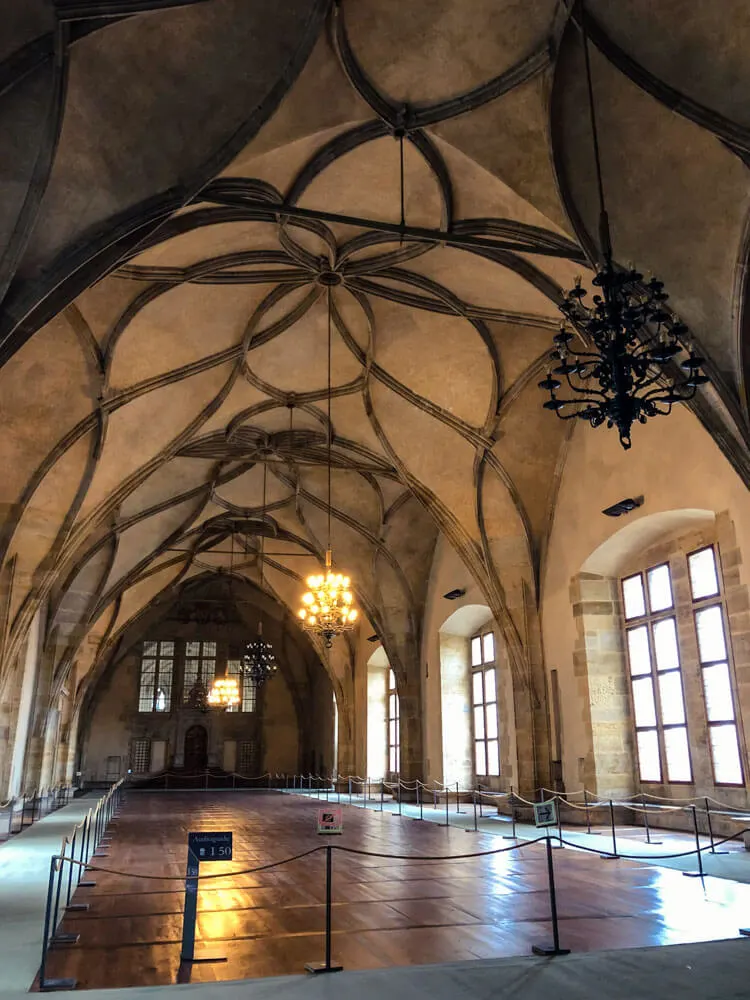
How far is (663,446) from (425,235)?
4.85 metres

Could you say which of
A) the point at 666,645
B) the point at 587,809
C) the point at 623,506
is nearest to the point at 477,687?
the point at 587,809

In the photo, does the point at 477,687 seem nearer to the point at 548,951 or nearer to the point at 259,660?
the point at 259,660

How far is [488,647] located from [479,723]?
1719 mm

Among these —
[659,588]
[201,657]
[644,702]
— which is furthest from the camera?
[201,657]

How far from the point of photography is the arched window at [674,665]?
10.3 m

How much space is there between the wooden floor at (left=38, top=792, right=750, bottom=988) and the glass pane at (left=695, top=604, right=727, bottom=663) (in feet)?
11.1

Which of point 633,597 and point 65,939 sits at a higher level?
point 633,597

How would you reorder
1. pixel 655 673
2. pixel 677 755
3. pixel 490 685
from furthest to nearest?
pixel 490 685, pixel 655 673, pixel 677 755

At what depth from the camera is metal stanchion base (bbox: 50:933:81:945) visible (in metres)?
5.05

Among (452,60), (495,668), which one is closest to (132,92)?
(452,60)

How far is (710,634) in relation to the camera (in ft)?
34.9

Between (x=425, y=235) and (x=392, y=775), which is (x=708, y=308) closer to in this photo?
(x=425, y=235)

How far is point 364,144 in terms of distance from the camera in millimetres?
8242

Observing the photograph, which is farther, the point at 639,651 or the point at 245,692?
the point at 245,692
